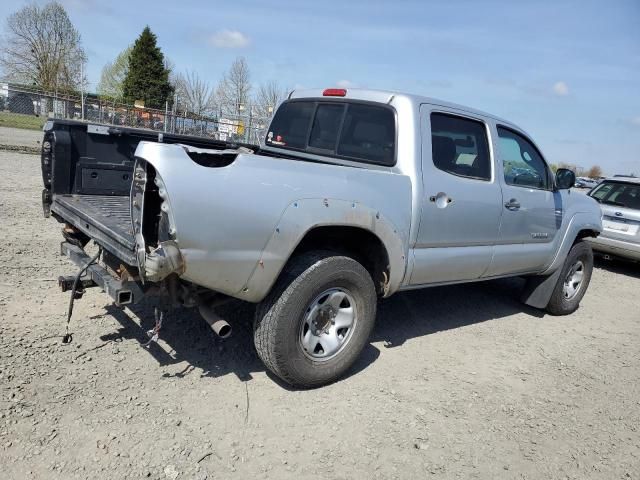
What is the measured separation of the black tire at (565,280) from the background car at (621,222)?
10.4ft

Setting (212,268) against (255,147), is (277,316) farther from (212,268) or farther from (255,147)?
(255,147)

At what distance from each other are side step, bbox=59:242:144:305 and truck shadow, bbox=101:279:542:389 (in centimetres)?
60

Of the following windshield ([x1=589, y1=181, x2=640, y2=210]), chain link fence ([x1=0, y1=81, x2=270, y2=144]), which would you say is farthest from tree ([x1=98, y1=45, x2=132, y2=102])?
windshield ([x1=589, y1=181, x2=640, y2=210])

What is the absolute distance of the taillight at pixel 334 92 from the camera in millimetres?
4414

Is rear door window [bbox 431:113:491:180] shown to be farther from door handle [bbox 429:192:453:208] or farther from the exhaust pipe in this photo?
the exhaust pipe

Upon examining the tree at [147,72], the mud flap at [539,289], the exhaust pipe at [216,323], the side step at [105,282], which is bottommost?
the mud flap at [539,289]

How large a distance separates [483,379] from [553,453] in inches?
37.4

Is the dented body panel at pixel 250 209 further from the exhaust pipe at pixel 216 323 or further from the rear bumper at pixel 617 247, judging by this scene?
the rear bumper at pixel 617 247

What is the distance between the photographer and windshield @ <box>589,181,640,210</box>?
30.7 ft

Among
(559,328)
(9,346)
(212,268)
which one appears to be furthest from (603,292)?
(9,346)

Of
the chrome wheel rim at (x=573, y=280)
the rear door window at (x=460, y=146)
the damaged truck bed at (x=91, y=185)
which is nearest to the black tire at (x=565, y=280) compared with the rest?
the chrome wheel rim at (x=573, y=280)

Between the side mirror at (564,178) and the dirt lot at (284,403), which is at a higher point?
the side mirror at (564,178)

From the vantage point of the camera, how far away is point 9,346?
3520 mm

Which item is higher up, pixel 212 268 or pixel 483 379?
pixel 212 268
